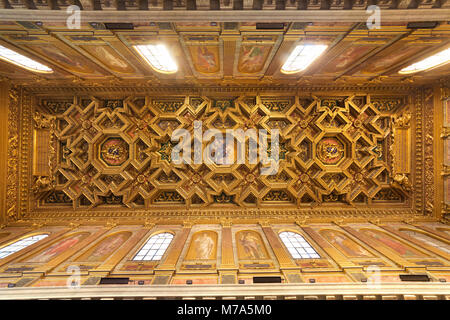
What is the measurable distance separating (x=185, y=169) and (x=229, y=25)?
533cm

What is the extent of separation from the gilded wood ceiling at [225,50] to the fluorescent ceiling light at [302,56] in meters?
0.20

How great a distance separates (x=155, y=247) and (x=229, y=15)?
21.6 ft

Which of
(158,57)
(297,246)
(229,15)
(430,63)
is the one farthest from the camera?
(430,63)

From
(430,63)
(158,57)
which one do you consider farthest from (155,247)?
(430,63)

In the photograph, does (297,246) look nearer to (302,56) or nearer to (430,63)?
(302,56)

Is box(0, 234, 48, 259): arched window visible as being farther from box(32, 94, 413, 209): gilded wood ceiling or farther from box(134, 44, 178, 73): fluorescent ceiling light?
box(134, 44, 178, 73): fluorescent ceiling light

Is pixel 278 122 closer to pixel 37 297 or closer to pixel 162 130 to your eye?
→ pixel 162 130

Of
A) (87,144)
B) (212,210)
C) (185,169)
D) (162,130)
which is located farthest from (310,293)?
(87,144)

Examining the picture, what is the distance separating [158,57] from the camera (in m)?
5.77

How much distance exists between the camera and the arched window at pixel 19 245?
5251mm

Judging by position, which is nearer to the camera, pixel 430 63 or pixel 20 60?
pixel 20 60

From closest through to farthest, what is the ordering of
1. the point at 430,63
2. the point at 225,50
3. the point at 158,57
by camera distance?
the point at 225,50
the point at 158,57
the point at 430,63

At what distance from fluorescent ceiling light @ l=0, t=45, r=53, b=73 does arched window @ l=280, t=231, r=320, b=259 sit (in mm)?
9875

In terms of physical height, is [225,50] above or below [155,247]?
above
